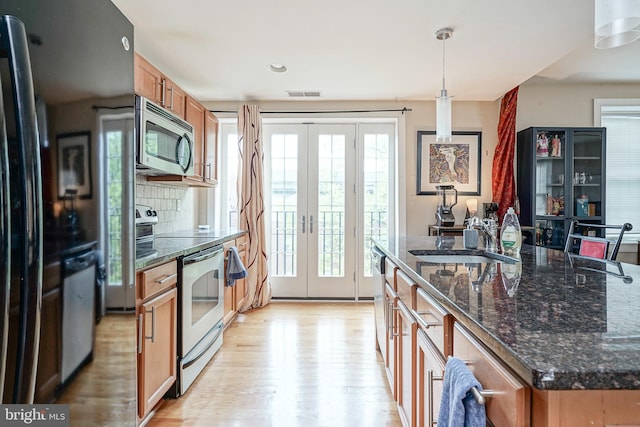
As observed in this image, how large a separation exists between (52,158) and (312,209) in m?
3.40

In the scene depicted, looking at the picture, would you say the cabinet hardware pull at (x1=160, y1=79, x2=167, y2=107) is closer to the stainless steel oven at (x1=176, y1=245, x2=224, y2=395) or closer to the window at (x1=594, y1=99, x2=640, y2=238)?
the stainless steel oven at (x1=176, y1=245, x2=224, y2=395)

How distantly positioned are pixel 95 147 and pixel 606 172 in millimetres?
4888

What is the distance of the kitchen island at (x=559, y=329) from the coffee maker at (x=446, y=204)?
2422 mm

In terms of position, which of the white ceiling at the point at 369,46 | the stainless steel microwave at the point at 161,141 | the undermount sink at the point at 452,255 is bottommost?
the undermount sink at the point at 452,255

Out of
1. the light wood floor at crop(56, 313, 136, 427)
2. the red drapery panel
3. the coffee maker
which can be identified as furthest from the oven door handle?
the red drapery panel

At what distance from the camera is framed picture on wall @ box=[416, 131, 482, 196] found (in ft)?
12.9

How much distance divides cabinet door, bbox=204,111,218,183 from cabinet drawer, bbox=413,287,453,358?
2.66 meters

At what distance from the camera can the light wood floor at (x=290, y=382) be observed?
1813 mm

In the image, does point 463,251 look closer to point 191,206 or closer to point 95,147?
point 95,147

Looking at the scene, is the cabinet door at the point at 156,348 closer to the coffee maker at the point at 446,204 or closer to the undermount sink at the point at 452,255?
the undermount sink at the point at 452,255

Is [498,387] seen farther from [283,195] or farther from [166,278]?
[283,195]

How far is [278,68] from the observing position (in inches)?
119

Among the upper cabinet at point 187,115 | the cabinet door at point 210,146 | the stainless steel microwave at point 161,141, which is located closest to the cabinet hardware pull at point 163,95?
the upper cabinet at point 187,115

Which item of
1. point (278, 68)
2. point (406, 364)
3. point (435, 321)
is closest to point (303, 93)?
point (278, 68)
